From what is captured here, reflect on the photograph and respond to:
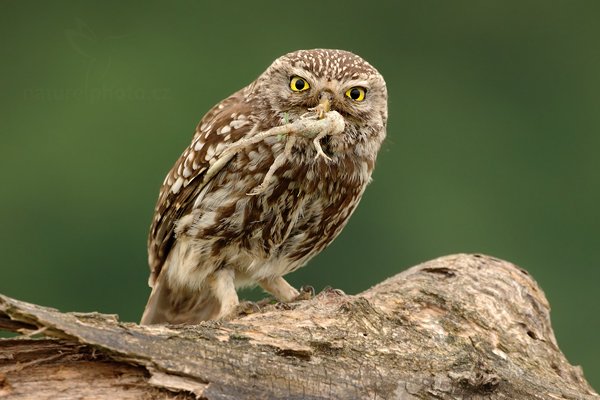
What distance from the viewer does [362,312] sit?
17.8 feet

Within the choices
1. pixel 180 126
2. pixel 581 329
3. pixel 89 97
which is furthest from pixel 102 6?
pixel 581 329

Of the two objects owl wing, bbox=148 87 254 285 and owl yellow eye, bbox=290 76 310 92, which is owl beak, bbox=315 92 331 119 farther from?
owl wing, bbox=148 87 254 285

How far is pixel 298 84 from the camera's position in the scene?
612cm

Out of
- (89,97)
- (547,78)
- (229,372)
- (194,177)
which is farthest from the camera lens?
(547,78)

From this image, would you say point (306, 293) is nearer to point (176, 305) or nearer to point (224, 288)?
point (224, 288)

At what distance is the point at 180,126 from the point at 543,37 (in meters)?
7.26

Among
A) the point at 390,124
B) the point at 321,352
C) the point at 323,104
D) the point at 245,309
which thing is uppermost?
the point at 390,124

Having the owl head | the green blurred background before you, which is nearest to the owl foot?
the owl head

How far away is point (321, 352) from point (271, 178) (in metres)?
1.32

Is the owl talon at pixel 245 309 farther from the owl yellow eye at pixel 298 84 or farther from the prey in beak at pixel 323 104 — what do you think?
the owl yellow eye at pixel 298 84

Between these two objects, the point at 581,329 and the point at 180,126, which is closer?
the point at 581,329

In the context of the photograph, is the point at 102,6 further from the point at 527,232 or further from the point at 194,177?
the point at 194,177

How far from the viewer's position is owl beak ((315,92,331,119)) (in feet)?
19.5

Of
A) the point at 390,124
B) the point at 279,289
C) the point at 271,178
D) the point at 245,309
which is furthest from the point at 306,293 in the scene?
the point at 390,124
